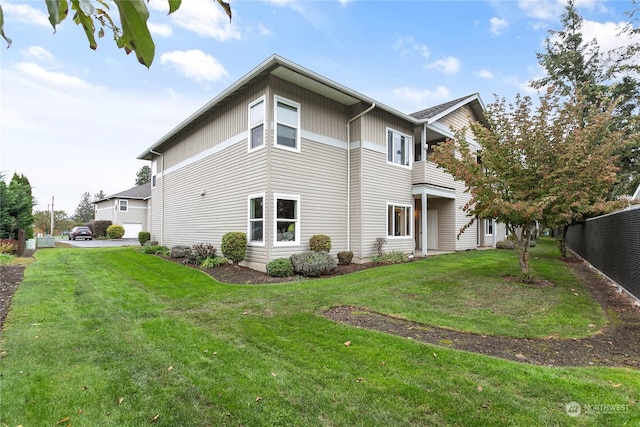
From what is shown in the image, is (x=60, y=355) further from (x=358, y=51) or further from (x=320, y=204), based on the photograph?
(x=358, y=51)

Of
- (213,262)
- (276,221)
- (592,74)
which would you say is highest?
(592,74)

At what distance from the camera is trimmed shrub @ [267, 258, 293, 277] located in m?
9.33

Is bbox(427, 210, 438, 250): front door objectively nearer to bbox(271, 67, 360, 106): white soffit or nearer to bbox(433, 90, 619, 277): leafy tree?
bbox(271, 67, 360, 106): white soffit

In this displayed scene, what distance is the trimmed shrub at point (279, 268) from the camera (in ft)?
30.6

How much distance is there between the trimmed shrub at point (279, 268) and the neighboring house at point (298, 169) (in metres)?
0.47

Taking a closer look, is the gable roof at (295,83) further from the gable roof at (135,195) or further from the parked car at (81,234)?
the parked car at (81,234)

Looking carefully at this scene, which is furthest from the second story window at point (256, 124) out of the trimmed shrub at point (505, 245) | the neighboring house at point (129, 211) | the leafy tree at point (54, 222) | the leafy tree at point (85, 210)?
the leafy tree at point (85, 210)

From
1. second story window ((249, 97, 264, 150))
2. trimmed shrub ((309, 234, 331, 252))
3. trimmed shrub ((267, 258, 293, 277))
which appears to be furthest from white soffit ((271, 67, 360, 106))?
trimmed shrub ((267, 258, 293, 277))

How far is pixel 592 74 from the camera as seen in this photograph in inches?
827

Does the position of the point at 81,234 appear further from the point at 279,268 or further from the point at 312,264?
the point at 312,264

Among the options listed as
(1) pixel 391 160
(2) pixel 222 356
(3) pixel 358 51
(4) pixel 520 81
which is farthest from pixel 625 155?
(2) pixel 222 356

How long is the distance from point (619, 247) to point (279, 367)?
8872 mm

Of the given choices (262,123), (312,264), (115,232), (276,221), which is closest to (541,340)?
(312,264)

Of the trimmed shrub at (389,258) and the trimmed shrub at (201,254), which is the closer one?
the trimmed shrub at (201,254)
